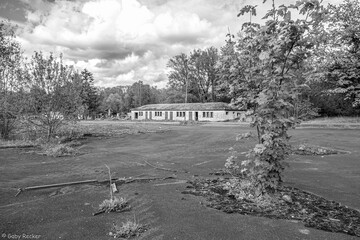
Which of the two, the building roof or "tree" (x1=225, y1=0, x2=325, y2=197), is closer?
"tree" (x1=225, y1=0, x2=325, y2=197)

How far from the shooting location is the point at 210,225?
12.9ft

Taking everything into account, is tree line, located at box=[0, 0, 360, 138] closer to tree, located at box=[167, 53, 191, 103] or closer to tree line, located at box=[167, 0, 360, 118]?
tree line, located at box=[167, 0, 360, 118]

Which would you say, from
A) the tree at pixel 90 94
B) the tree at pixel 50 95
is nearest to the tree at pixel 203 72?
the tree at pixel 90 94

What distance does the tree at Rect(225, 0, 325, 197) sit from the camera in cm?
447

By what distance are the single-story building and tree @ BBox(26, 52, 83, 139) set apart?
3320 centimetres

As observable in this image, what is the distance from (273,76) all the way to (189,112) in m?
47.0

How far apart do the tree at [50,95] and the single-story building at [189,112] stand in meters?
33.2

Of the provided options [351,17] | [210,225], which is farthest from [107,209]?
[351,17]

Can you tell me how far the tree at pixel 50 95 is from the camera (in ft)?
44.8

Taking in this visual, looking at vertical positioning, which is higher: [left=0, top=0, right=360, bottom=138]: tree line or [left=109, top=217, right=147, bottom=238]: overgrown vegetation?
[left=0, top=0, right=360, bottom=138]: tree line

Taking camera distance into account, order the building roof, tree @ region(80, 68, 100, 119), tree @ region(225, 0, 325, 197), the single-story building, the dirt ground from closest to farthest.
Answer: the dirt ground → tree @ region(225, 0, 325, 197) → the single-story building → the building roof → tree @ region(80, 68, 100, 119)
